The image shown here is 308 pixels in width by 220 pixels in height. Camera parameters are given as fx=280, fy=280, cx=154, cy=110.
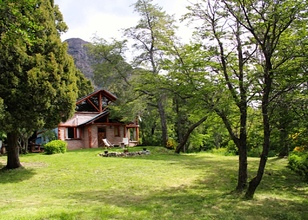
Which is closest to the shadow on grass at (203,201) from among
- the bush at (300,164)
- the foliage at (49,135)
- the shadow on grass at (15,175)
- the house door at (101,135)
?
the bush at (300,164)

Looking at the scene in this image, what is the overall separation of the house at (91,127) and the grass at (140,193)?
1109 cm

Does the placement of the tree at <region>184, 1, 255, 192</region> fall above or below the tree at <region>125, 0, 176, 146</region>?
below

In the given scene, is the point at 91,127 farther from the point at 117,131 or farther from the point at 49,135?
the point at 49,135

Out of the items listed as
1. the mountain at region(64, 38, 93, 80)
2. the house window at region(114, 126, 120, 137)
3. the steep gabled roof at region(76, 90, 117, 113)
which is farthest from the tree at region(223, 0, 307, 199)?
the mountain at region(64, 38, 93, 80)

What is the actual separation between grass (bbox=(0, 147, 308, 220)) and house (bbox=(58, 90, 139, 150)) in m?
11.1

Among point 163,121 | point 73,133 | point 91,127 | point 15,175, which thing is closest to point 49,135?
point 73,133

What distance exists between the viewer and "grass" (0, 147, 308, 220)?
577 cm

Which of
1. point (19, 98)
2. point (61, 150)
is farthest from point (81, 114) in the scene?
point (19, 98)

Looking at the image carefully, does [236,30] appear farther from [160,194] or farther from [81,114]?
[81,114]

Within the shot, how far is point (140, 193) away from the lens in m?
Result: 8.19

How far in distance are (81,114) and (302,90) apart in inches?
871

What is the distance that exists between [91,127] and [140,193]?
17172mm

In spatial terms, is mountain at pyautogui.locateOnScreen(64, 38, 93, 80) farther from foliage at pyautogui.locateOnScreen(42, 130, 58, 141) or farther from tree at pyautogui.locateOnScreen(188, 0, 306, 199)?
tree at pyautogui.locateOnScreen(188, 0, 306, 199)

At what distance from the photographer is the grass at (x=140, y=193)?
5766mm
